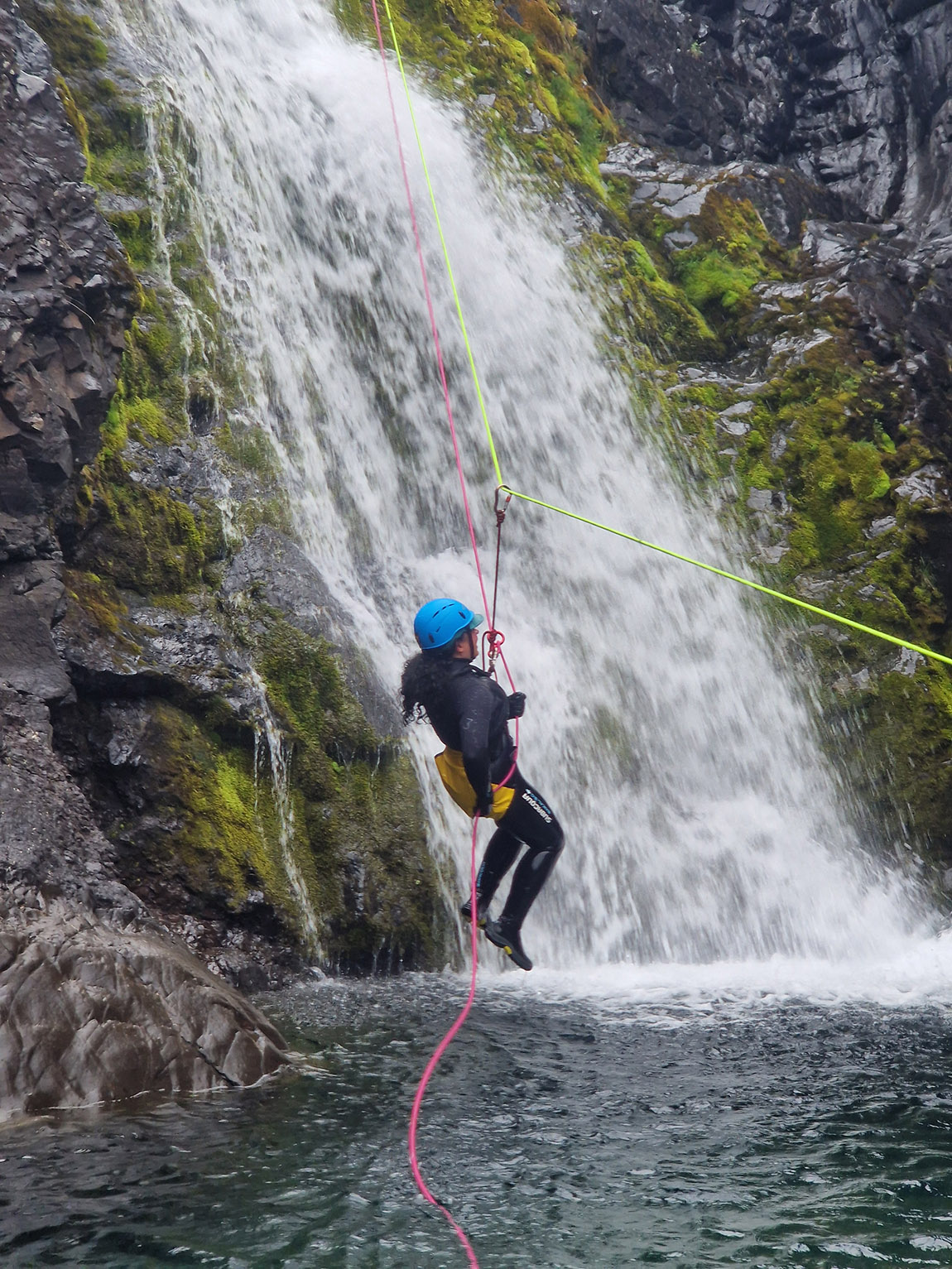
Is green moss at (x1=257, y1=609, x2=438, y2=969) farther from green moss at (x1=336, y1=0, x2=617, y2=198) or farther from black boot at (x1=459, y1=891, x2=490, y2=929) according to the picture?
green moss at (x1=336, y1=0, x2=617, y2=198)

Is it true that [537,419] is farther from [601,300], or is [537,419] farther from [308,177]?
[308,177]

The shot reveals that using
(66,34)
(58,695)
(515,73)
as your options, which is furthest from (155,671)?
(515,73)

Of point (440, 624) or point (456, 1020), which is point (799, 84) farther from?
point (456, 1020)

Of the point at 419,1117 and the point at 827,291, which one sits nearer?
the point at 419,1117

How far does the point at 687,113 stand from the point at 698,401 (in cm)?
622

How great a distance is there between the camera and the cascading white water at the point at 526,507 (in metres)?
8.59

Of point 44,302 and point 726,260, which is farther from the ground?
point 726,260

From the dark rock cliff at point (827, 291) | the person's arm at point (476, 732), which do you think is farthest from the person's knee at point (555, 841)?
the dark rock cliff at point (827, 291)

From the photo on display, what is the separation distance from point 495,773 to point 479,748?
1.38ft

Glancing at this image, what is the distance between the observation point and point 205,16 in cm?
1117

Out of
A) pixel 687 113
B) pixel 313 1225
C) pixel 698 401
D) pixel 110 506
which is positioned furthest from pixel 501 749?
pixel 687 113

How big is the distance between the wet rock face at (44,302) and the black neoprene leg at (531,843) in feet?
11.2

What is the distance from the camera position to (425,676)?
5668mm

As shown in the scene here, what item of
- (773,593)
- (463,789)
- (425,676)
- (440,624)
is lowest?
(463,789)
